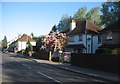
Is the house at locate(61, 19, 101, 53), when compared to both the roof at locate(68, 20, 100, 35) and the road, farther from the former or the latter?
the road

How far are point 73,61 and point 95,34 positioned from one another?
83.7 feet

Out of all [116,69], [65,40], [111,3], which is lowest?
[116,69]

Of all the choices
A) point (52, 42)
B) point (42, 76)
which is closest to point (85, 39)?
point (52, 42)

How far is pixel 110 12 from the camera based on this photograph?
7362 centimetres

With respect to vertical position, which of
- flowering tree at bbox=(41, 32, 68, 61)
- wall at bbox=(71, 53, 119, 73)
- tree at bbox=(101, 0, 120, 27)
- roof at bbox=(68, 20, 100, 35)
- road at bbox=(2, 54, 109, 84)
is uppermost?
tree at bbox=(101, 0, 120, 27)

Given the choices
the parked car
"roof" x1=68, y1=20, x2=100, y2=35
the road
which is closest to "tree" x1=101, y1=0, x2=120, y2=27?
"roof" x1=68, y1=20, x2=100, y2=35

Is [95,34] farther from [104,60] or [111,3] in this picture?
[104,60]

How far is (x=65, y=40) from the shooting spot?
168 ft

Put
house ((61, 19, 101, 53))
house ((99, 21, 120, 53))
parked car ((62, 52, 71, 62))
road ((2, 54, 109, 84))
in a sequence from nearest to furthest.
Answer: road ((2, 54, 109, 84)) → house ((99, 21, 120, 53)) → parked car ((62, 52, 71, 62)) → house ((61, 19, 101, 53))

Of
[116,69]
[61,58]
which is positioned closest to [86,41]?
[61,58]

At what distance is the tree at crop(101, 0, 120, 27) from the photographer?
2749 inches

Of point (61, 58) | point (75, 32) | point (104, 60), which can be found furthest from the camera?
point (75, 32)

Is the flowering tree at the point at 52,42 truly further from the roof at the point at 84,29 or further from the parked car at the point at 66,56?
the roof at the point at 84,29

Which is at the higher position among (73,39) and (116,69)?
(73,39)
